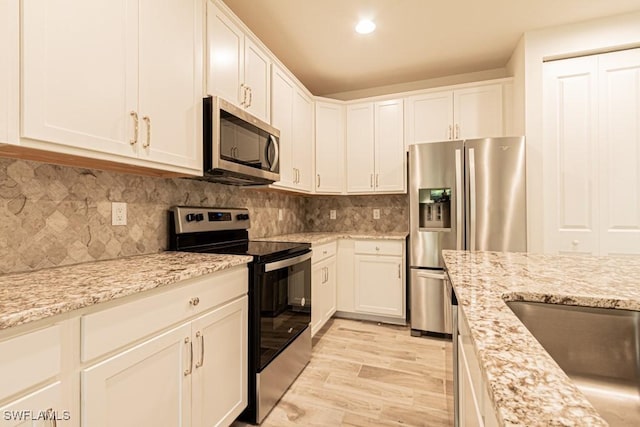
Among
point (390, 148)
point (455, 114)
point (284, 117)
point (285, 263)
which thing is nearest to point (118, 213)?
point (285, 263)

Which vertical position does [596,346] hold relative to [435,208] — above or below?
below

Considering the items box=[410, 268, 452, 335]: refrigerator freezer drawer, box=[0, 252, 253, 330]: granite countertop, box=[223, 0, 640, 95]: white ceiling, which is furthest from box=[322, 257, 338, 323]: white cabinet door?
→ box=[223, 0, 640, 95]: white ceiling

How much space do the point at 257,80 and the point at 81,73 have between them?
1.27 meters

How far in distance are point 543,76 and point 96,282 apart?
11.3ft

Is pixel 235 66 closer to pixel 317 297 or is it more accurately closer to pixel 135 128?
pixel 135 128

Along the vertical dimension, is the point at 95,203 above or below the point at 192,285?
above

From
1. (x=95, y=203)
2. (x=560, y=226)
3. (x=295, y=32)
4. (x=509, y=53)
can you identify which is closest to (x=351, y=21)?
(x=295, y=32)

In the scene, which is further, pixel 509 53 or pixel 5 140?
pixel 509 53

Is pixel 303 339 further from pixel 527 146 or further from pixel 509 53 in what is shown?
pixel 509 53

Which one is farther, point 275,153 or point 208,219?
point 275,153

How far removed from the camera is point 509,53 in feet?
9.70

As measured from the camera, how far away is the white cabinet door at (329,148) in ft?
10.9

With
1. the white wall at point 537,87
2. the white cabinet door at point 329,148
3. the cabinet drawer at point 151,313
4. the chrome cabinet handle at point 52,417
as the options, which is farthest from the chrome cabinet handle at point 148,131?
the white wall at point 537,87

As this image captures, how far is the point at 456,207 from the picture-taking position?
8.82 feet
